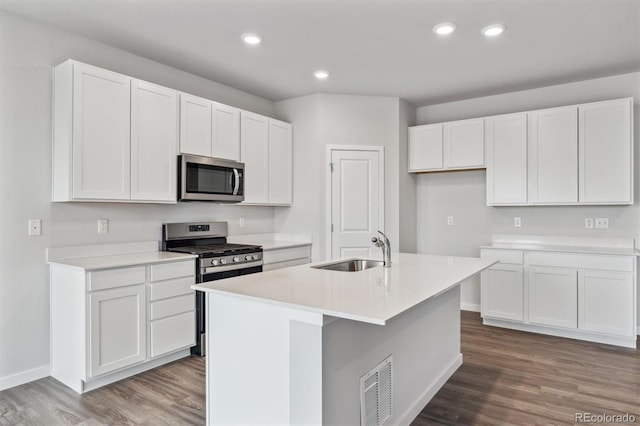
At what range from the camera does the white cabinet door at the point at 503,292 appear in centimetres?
407

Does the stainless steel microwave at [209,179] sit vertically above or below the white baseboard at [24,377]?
above

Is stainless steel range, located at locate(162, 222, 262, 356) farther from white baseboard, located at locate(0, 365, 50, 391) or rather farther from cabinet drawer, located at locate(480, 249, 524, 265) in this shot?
cabinet drawer, located at locate(480, 249, 524, 265)

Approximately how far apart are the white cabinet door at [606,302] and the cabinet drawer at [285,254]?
111 inches

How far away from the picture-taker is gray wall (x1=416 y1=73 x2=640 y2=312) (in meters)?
4.01

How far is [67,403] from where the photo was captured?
8.25 ft

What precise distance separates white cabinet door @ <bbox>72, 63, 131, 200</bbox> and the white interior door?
7.67ft

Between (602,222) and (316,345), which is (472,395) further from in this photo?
(602,222)

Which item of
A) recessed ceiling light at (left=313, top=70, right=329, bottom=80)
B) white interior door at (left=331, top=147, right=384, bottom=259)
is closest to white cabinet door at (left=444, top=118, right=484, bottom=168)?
white interior door at (left=331, top=147, right=384, bottom=259)

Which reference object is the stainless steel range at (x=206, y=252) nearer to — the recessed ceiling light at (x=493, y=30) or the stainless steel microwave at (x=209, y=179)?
the stainless steel microwave at (x=209, y=179)

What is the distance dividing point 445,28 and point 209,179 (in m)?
2.40

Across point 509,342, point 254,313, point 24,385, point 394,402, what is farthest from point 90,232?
point 509,342

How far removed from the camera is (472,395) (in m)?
2.64

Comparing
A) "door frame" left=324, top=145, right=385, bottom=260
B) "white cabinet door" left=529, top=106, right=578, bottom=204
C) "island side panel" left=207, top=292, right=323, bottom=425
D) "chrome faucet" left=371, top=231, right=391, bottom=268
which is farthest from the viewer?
"door frame" left=324, top=145, right=385, bottom=260

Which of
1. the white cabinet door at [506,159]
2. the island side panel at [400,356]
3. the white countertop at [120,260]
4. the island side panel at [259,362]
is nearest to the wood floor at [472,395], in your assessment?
the island side panel at [400,356]
